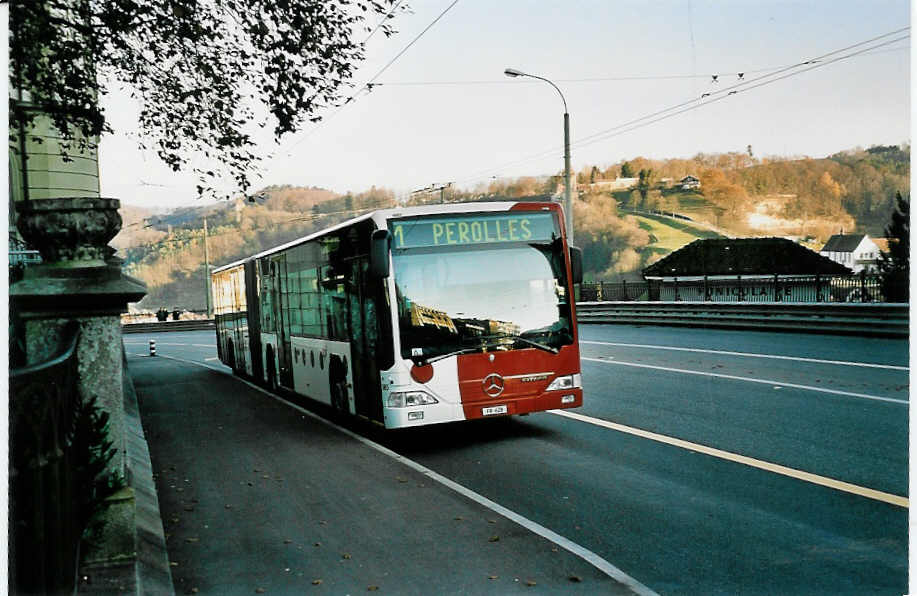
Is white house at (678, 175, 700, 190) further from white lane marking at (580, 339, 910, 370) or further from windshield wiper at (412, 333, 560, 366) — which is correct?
white lane marking at (580, 339, 910, 370)

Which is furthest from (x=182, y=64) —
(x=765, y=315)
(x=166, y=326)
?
(x=166, y=326)

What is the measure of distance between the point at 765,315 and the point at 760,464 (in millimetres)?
15273

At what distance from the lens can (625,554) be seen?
5613 mm

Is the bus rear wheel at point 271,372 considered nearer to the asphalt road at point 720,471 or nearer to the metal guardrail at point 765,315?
the asphalt road at point 720,471

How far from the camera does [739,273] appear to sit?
2636cm

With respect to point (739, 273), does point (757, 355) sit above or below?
below

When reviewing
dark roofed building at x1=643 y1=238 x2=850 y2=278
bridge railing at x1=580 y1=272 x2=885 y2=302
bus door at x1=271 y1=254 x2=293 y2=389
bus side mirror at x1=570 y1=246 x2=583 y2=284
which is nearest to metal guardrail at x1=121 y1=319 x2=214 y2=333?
bridge railing at x1=580 y1=272 x2=885 y2=302

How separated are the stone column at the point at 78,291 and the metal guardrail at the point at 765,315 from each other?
13.9 m

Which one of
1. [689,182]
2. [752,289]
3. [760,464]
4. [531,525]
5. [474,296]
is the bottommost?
[760,464]

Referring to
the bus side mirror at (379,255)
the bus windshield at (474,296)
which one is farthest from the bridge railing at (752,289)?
the bus side mirror at (379,255)

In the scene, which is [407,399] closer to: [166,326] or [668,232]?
[668,232]

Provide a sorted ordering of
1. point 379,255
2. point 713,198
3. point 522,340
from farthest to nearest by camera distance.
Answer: point 713,198 → point 522,340 → point 379,255

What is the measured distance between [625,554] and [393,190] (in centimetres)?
458

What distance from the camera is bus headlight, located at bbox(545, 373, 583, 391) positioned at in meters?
9.62
